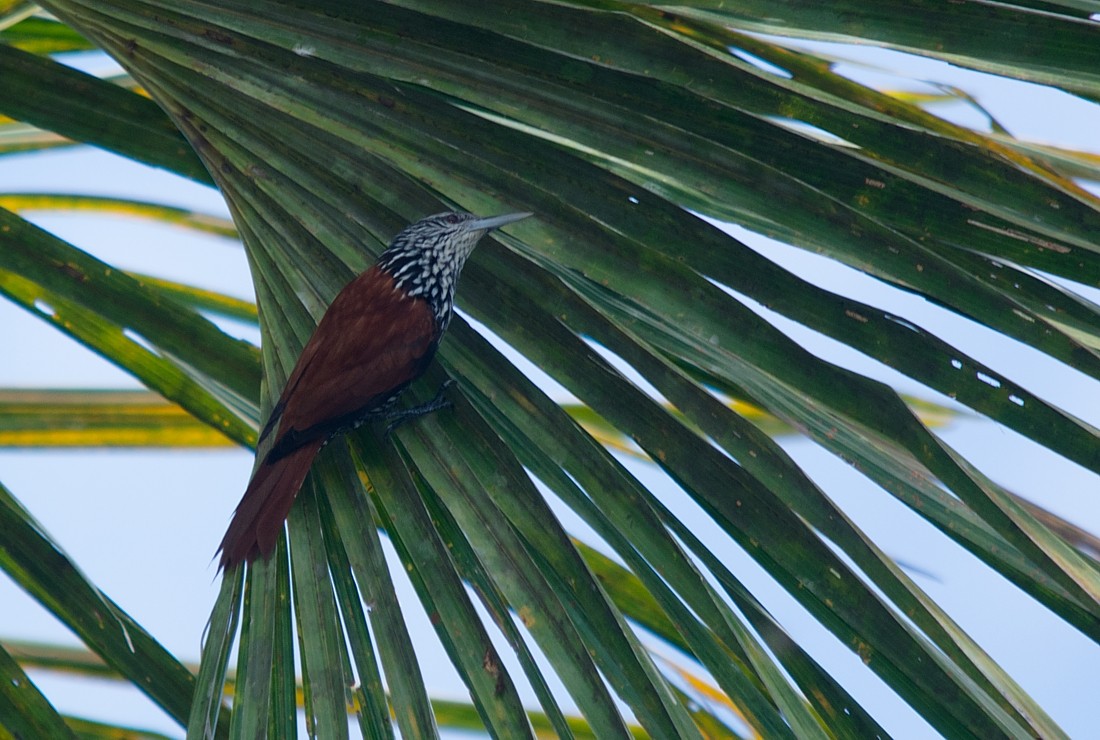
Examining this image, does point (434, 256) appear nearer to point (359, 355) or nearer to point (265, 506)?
point (359, 355)

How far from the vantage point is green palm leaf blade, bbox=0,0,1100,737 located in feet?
4.18

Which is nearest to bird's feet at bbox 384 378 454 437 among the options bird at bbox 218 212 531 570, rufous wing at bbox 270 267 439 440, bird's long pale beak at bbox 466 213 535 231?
bird at bbox 218 212 531 570

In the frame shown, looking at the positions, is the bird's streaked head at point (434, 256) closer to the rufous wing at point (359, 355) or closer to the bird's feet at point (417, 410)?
the rufous wing at point (359, 355)

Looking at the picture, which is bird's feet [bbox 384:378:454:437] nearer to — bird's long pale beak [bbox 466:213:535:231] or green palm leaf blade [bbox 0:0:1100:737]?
green palm leaf blade [bbox 0:0:1100:737]

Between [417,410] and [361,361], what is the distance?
0.29m

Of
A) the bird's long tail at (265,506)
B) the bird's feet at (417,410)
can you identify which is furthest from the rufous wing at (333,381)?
the bird's feet at (417,410)

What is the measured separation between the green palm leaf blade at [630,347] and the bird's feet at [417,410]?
2 centimetres

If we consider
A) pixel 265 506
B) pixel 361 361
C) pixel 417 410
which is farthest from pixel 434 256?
pixel 265 506

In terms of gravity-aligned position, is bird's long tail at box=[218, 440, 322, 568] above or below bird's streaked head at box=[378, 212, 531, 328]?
below

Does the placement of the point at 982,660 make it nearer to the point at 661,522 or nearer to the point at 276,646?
the point at 661,522

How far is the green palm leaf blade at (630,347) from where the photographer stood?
127cm

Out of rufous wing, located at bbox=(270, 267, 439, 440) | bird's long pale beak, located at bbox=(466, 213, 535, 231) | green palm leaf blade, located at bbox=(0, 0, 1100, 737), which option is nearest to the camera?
green palm leaf blade, located at bbox=(0, 0, 1100, 737)

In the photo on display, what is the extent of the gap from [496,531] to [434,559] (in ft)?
0.33

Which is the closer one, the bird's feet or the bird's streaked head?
the bird's feet
